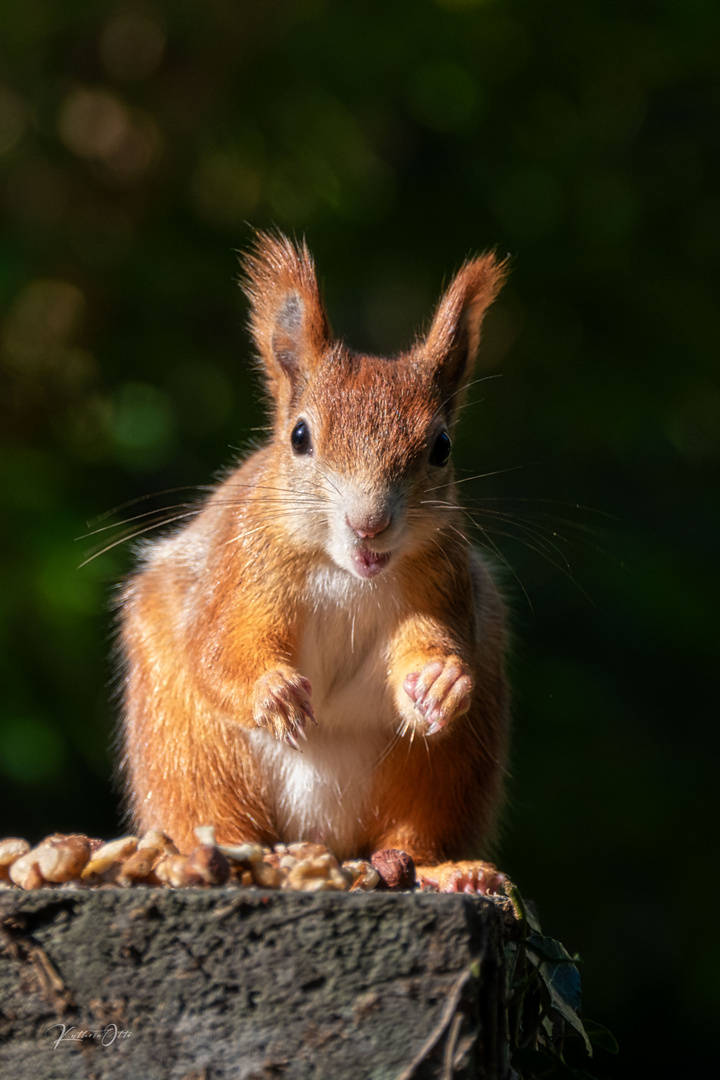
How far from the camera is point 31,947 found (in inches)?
40.7

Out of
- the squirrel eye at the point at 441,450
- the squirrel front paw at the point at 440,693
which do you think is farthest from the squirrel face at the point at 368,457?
the squirrel front paw at the point at 440,693

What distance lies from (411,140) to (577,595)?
128 cm

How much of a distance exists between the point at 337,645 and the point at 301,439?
0.92 ft

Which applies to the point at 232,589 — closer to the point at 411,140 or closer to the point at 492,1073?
the point at 492,1073

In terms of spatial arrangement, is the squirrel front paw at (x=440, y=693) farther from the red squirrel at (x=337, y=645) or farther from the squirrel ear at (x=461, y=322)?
the squirrel ear at (x=461, y=322)

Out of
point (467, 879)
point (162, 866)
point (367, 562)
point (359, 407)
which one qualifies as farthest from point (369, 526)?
point (162, 866)

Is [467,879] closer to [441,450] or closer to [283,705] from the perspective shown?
[283,705]

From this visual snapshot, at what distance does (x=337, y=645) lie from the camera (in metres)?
1.73

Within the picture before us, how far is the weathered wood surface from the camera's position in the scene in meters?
1.00

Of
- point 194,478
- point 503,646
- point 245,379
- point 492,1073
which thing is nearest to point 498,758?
point 503,646

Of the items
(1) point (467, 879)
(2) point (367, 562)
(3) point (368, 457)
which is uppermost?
(3) point (368, 457)

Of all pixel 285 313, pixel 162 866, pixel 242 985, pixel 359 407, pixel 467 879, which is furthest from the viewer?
pixel 285 313

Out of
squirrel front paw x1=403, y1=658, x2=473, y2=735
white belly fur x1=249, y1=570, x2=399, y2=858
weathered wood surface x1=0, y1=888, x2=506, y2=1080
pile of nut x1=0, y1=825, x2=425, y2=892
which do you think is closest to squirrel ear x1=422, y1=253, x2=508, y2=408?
white belly fur x1=249, y1=570, x2=399, y2=858

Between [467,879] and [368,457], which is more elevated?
[368,457]
